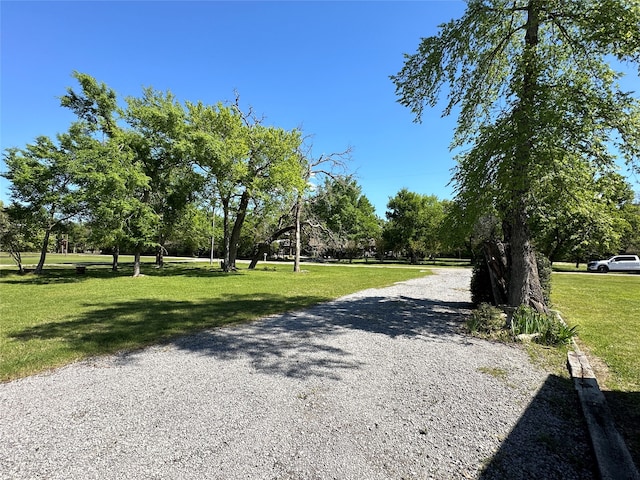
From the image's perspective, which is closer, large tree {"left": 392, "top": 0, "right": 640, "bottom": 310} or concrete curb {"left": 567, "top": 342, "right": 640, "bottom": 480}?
concrete curb {"left": 567, "top": 342, "right": 640, "bottom": 480}

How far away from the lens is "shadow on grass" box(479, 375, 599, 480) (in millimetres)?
2395

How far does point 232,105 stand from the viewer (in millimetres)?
22719

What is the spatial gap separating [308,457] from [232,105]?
2385 centimetres

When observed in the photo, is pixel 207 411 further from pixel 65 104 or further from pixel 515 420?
pixel 65 104

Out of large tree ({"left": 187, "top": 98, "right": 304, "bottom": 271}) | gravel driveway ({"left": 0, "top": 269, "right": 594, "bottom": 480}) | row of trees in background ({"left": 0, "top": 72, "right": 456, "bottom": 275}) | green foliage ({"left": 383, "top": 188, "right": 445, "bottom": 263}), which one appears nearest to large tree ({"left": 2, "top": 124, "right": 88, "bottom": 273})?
row of trees in background ({"left": 0, "top": 72, "right": 456, "bottom": 275})

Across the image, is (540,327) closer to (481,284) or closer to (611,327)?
(611,327)

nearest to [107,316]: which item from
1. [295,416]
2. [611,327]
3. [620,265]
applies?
[295,416]

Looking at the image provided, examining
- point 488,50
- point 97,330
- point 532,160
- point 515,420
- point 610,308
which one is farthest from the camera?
point 610,308

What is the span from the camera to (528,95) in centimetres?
600

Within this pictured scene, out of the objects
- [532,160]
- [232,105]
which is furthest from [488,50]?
[232,105]

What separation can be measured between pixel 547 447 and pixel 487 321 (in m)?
4.05

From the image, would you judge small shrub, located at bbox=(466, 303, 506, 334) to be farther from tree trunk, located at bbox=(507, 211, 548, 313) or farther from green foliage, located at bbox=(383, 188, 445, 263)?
green foliage, located at bbox=(383, 188, 445, 263)

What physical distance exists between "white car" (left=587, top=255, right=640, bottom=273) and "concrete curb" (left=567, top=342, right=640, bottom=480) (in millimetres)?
31674

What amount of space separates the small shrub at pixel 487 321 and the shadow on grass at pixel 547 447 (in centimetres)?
276
